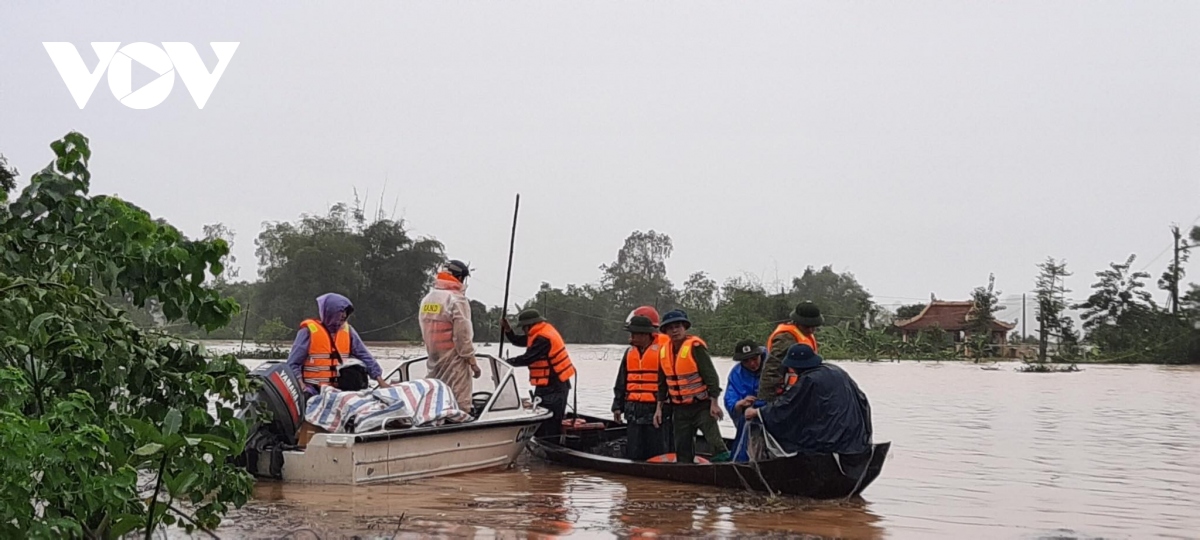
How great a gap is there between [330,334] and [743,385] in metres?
3.79

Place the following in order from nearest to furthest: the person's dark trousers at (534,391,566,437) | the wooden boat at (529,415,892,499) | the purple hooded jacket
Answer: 1. the wooden boat at (529,415,892,499)
2. the purple hooded jacket
3. the person's dark trousers at (534,391,566,437)

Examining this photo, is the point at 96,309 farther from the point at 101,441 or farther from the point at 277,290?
the point at 277,290

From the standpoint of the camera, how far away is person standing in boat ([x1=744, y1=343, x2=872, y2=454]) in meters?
9.05

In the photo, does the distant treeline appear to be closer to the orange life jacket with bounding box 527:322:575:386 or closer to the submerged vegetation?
the submerged vegetation

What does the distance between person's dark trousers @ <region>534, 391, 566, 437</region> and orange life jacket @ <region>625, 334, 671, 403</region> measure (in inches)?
53.6

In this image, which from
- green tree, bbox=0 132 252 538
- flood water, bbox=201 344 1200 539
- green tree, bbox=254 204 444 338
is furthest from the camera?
green tree, bbox=254 204 444 338

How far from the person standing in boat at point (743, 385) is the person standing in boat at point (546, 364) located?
213cm

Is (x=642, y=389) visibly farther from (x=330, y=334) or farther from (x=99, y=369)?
(x=99, y=369)

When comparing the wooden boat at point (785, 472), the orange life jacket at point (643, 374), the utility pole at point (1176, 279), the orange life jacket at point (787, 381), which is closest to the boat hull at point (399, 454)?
the wooden boat at point (785, 472)

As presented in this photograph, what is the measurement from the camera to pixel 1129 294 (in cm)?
5181

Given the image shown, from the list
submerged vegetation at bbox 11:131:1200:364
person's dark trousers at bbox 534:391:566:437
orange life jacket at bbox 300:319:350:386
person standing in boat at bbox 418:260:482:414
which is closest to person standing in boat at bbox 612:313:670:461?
person's dark trousers at bbox 534:391:566:437

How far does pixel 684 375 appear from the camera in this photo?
10242 mm

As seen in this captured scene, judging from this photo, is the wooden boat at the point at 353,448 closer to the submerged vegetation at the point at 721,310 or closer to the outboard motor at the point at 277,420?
the outboard motor at the point at 277,420

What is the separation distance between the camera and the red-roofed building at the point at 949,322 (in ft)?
180
